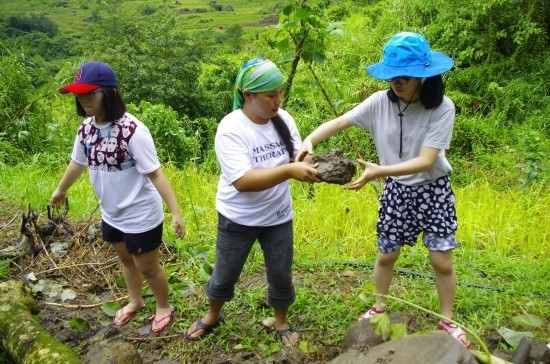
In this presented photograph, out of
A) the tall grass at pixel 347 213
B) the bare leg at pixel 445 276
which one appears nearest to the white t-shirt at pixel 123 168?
the tall grass at pixel 347 213

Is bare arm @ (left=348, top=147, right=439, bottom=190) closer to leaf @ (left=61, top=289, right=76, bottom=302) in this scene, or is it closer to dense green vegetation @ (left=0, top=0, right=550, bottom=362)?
dense green vegetation @ (left=0, top=0, right=550, bottom=362)

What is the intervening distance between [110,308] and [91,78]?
152 cm

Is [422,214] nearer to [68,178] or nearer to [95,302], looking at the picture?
[68,178]

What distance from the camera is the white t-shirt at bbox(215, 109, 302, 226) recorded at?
223 centimetres

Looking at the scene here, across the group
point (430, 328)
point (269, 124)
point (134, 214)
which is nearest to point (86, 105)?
point (134, 214)

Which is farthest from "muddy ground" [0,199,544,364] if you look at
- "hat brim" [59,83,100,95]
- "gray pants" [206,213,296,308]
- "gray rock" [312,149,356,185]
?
"hat brim" [59,83,100,95]

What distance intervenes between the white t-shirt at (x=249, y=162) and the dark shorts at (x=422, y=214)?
56 cm

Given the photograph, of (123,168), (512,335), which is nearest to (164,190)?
(123,168)

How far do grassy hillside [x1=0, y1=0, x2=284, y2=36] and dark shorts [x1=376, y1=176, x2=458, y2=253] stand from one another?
56877 mm

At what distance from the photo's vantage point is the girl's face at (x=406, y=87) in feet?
7.53

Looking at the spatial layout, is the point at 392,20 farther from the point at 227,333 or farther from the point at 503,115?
the point at 227,333

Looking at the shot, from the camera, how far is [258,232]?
252 centimetres

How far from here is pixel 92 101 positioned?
252 cm

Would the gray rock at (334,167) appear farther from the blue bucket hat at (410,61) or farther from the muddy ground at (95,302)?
the muddy ground at (95,302)
